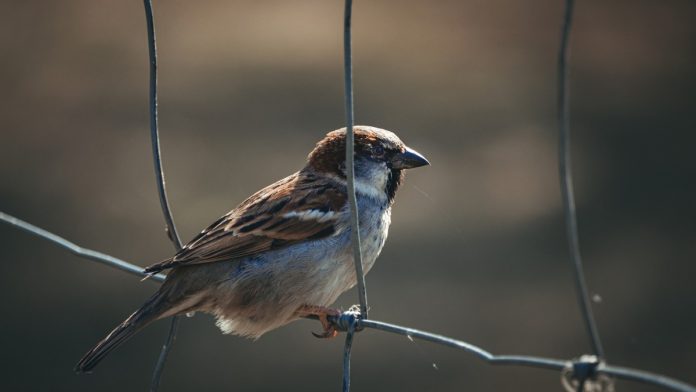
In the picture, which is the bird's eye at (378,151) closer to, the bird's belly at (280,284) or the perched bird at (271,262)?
the perched bird at (271,262)

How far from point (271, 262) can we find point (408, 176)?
13.8 ft

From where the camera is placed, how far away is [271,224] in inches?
114

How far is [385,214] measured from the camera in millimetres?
3080

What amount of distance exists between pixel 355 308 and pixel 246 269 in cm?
35

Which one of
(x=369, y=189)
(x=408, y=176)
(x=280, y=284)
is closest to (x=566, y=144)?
(x=280, y=284)

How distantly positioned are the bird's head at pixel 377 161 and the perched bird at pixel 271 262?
38mm

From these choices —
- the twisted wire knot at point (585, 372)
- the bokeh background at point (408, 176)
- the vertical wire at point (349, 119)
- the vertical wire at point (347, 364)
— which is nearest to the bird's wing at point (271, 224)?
the vertical wire at point (347, 364)

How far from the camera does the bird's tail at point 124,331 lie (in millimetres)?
2484

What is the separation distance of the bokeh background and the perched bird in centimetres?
257

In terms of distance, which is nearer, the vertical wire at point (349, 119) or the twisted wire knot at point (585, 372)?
the twisted wire knot at point (585, 372)

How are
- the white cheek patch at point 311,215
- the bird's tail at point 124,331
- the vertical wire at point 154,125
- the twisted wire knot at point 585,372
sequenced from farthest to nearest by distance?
the white cheek patch at point 311,215
the bird's tail at point 124,331
the vertical wire at point 154,125
the twisted wire knot at point 585,372

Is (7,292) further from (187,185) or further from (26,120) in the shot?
(26,120)

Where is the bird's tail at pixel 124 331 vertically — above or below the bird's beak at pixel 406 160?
below

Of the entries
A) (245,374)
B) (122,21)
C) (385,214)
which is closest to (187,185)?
(245,374)
